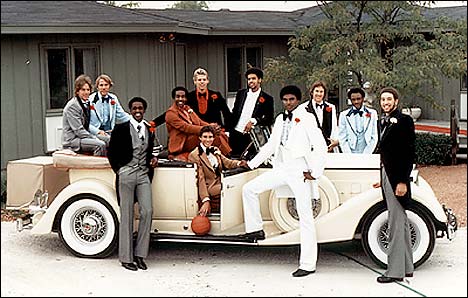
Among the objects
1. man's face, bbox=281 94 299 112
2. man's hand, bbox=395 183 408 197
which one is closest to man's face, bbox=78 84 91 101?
man's face, bbox=281 94 299 112

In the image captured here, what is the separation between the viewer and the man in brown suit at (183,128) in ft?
23.0

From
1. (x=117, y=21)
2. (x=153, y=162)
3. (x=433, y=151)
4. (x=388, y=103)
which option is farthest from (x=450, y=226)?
(x=117, y=21)

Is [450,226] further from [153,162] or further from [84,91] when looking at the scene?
[84,91]

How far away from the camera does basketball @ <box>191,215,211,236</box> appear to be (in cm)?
650

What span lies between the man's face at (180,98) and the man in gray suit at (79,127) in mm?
833

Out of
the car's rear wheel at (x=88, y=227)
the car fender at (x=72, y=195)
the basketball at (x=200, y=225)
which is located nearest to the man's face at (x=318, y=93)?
the basketball at (x=200, y=225)

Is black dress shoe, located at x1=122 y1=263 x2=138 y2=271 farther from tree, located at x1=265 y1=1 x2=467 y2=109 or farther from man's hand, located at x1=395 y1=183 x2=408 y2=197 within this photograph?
tree, located at x1=265 y1=1 x2=467 y2=109

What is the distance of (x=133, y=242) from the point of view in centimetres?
657

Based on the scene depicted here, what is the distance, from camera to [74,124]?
6.95 meters

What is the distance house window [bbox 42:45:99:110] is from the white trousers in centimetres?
673

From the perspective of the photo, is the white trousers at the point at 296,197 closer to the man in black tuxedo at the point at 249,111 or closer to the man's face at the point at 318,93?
the man in black tuxedo at the point at 249,111

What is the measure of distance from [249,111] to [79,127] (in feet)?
5.81

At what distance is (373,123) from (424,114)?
9.97 metres

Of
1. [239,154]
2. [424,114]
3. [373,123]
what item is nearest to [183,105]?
[239,154]
